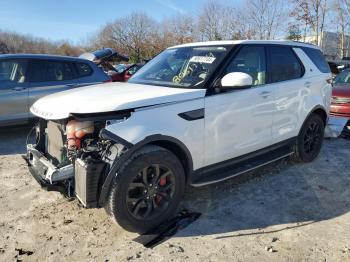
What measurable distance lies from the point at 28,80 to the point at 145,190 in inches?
185

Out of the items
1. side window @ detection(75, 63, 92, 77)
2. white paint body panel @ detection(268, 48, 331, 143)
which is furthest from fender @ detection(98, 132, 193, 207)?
side window @ detection(75, 63, 92, 77)

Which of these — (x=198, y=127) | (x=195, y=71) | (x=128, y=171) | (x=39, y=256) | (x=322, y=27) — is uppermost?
(x=322, y=27)

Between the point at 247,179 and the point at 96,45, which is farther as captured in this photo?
the point at 96,45

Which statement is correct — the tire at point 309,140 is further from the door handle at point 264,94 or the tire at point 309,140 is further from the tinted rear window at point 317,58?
the door handle at point 264,94

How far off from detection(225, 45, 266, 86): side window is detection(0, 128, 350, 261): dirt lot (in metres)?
1.42

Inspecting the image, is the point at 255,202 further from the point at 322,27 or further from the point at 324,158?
the point at 322,27

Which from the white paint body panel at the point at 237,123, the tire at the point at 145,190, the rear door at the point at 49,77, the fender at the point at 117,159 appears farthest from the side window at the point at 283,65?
the rear door at the point at 49,77

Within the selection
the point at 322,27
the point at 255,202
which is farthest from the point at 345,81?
the point at 322,27

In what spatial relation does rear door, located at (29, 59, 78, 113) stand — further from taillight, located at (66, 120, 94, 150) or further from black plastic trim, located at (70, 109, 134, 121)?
black plastic trim, located at (70, 109, 134, 121)

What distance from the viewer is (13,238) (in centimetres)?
355

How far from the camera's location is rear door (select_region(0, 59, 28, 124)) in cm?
692

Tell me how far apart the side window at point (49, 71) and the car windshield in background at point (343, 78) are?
6903 mm

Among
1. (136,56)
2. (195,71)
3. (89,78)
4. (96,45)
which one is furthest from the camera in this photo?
(96,45)

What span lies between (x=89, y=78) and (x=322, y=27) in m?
26.1
